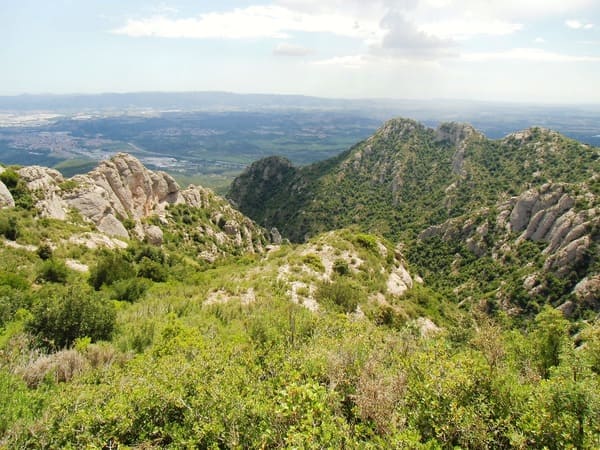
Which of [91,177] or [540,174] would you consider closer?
[91,177]

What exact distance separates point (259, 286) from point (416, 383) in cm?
1665

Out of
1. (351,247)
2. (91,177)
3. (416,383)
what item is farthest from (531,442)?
(91,177)

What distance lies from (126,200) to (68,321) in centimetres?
3981

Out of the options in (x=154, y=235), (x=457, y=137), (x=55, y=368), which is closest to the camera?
(x=55, y=368)

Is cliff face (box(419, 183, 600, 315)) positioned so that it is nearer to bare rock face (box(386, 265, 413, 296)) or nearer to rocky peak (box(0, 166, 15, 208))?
bare rock face (box(386, 265, 413, 296))

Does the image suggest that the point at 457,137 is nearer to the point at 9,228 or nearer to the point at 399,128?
the point at 399,128

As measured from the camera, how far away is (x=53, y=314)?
1371 cm

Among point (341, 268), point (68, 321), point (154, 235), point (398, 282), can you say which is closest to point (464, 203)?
point (398, 282)

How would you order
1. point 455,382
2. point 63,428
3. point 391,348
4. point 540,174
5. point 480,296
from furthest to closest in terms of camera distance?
1. point 540,174
2. point 480,296
3. point 391,348
4. point 455,382
5. point 63,428

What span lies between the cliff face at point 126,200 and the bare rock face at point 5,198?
214cm

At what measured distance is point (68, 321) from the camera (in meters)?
14.0

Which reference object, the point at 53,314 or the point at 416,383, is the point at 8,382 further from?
the point at 416,383

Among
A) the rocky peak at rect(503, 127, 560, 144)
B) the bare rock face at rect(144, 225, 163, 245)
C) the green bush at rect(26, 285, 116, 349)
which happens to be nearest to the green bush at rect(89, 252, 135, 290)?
the green bush at rect(26, 285, 116, 349)

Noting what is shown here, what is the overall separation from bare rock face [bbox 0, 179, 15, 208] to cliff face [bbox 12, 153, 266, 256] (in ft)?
7.02
